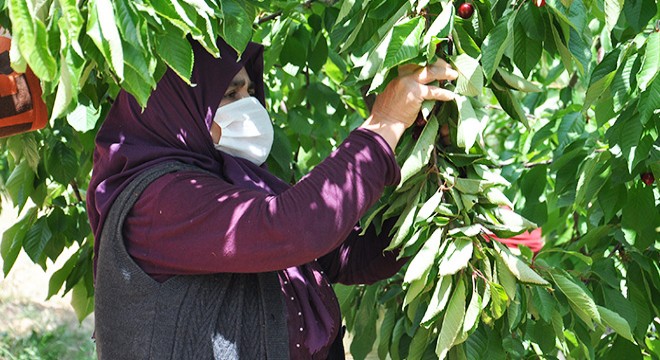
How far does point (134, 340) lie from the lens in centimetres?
216

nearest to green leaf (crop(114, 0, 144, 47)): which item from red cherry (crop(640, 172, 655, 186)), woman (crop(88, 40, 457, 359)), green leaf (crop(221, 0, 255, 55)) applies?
green leaf (crop(221, 0, 255, 55))

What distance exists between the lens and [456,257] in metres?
2.04

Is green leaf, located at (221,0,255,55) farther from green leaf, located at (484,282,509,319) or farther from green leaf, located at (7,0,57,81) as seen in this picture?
green leaf, located at (484,282,509,319)

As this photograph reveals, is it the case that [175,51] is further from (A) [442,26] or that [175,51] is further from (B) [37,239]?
(B) [37,239]

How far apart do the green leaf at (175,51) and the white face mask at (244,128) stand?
2.12 ft

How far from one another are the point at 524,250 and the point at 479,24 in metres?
0.83

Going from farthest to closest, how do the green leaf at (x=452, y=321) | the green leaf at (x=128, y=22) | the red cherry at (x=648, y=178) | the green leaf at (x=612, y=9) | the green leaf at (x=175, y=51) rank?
the red cherry at (x=648, y=178) < the green leaf at (x=452, y=321) < the green leaf at (x=612, y=9) < the green leaf at (x=175, y=51) < the green leaf at (x=128, y=22)

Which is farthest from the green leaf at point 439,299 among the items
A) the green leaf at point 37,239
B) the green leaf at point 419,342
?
the green leaf at point 37,239

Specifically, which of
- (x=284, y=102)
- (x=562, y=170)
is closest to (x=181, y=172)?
(x=562, y=170)

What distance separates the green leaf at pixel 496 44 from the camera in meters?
1.99

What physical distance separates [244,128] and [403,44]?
1.75 ft

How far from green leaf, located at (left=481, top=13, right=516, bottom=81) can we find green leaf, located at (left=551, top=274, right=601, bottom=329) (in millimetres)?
513

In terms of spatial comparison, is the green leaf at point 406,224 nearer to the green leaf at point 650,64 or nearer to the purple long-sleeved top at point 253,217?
the purple long-sleeved top at point 253,217

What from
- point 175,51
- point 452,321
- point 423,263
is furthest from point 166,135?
point 452,321
